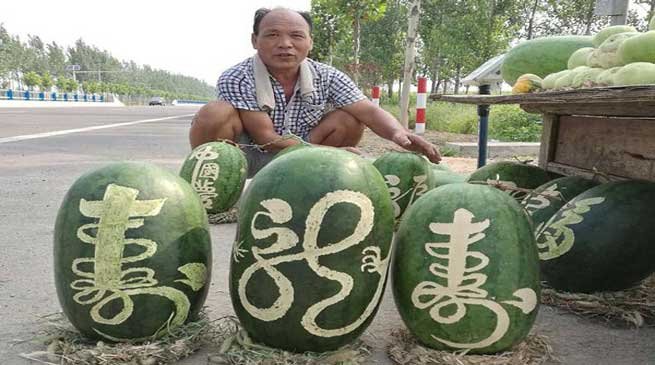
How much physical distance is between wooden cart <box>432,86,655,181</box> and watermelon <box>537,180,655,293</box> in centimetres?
41

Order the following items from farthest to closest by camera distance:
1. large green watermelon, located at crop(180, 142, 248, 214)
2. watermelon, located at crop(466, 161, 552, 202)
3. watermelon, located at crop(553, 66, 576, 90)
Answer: large green watermelon, located at crop(180, 142, 248, 214), watermelon, located at crop(466, 161, 552, 202), watermelon, located at crop(553, 66, 576, 90)

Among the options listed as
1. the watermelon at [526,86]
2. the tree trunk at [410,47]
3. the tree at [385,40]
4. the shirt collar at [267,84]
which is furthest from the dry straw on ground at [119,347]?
the tree at [385,40]

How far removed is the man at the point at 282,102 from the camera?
4020 mm

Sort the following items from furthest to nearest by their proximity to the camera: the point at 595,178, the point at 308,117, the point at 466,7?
1. the point at 466,7
2. the point at 308,117
3. the point at 595,178

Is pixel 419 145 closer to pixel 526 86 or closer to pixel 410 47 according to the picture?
pixel 526 86

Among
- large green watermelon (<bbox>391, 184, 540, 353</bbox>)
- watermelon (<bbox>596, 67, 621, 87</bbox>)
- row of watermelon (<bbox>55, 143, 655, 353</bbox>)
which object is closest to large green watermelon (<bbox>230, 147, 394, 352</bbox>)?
row of watermelon (<bbox>55, 143, 655, 353</bbox>)

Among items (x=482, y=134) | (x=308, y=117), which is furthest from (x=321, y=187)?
(x=482, y=134)

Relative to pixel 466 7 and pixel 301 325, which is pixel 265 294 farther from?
pixel 466 7

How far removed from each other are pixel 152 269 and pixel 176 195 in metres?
0.27

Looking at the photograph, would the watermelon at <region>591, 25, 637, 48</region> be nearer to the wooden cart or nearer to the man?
the wooden cart

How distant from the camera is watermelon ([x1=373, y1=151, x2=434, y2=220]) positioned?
3377 millimetres

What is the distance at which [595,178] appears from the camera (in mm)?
3094

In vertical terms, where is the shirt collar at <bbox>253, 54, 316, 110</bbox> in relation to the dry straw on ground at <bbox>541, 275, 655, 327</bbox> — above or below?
above

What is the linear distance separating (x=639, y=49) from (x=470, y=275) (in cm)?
145
